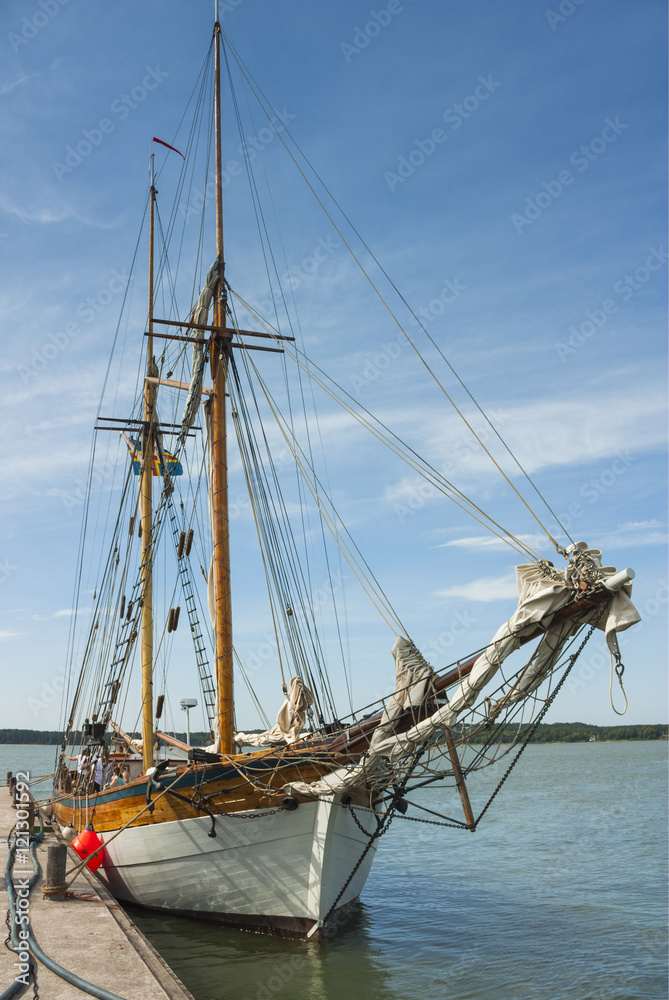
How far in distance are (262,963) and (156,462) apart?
50.0 ft

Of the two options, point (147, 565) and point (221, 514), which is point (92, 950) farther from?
point (147, 565)

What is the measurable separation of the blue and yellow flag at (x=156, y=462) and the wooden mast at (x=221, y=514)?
6.25 metres

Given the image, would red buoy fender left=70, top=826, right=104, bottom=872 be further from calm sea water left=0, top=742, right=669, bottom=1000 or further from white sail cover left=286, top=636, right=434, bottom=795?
white sail cover left=286, top=636, right=434, bottom=795

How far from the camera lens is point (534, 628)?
32.6 feet

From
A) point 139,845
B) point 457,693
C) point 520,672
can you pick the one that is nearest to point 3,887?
point 139,845

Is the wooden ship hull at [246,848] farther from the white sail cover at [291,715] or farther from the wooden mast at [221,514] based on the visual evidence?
the white sail cover at [291,715]

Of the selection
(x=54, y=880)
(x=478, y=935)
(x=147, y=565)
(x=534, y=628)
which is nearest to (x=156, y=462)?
(x=147, y=565)

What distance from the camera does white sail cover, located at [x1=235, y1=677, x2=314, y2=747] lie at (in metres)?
14.2

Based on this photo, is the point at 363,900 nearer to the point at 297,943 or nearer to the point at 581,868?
the point at 297,943

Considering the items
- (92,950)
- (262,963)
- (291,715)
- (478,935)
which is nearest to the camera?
(92,950)

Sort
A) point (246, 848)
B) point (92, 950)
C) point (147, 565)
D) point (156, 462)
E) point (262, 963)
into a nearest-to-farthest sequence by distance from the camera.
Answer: point (92, 950)
point (262, 963)
point (246, 848)
point (147, 565)
point (156, 462)

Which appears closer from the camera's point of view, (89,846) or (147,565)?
(89,846)

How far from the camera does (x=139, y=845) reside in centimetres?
1391

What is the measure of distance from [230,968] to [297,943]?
56.4 inches
